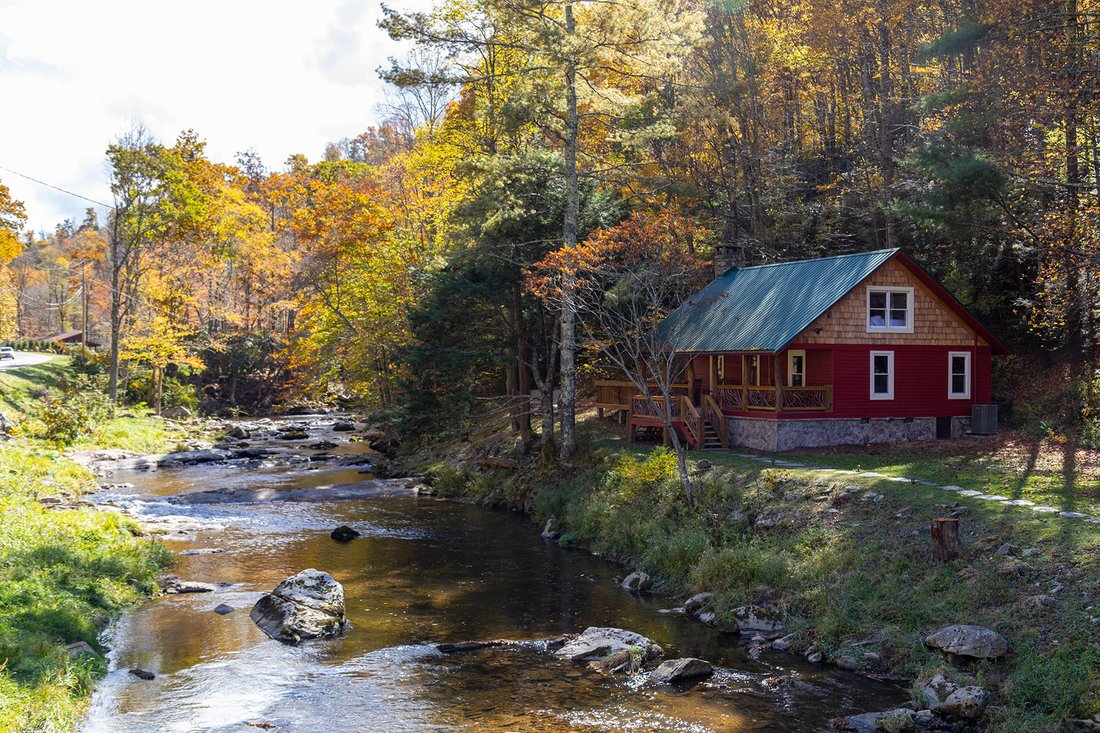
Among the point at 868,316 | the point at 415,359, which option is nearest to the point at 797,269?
the point at 868,316

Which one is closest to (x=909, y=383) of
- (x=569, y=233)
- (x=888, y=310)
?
(x=888, y=310)

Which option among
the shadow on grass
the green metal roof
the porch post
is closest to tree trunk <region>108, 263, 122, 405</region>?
the shadow on grass

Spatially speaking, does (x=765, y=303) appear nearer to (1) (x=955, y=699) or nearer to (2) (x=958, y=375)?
(2) (x=958, y=375)

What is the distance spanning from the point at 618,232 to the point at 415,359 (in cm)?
1024

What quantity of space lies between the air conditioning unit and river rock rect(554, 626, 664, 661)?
16755mm

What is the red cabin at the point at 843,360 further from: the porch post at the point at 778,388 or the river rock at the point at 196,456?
the river rock at the point at 196,456

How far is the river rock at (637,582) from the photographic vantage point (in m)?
17.5

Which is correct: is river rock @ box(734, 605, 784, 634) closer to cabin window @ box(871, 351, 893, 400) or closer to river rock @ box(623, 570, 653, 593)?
river rock @ box(623, 570, 653, 593)

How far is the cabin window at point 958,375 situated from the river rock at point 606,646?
17342 millimetres

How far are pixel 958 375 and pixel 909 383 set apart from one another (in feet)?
6.88

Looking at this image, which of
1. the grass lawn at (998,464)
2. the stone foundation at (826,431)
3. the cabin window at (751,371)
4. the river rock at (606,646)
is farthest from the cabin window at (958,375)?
the river rock at (606,646)

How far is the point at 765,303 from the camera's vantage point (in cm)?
2669

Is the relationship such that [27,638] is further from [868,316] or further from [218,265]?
[218,265]

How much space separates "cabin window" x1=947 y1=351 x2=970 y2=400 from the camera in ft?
86.6
